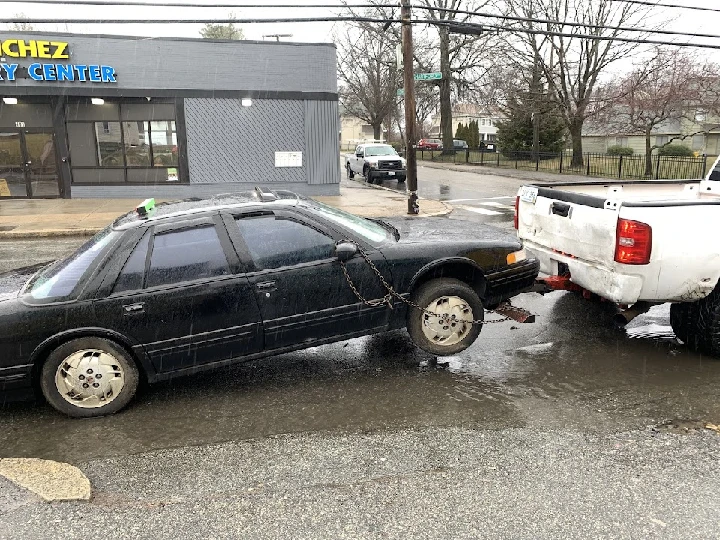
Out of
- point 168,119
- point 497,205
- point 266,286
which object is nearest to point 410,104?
point 497,205

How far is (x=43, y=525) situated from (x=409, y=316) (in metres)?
2.85

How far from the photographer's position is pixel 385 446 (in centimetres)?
362

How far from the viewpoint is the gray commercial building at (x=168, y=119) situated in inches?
709

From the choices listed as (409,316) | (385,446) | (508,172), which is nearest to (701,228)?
(409,316)

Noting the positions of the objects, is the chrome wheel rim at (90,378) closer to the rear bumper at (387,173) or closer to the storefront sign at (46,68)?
the storefront sign at (46,68)

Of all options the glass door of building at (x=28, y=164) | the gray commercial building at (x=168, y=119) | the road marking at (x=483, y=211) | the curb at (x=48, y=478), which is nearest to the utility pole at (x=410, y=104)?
the road marking at (x=483, y=211)

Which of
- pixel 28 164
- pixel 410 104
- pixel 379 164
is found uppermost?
pixel 410 104

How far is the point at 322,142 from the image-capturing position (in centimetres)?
1967

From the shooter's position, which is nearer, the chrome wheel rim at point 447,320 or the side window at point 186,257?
the side window at point 186,257

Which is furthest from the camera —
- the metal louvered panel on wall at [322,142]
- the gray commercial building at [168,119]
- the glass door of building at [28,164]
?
the metal louvered panel on wall at [322,142]

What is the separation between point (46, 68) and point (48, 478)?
1765 centimetres

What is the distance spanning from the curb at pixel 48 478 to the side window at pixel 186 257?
1312 mm

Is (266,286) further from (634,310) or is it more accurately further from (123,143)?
(123,143)

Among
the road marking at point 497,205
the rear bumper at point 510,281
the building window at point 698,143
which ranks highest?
the building window at point 698,143
